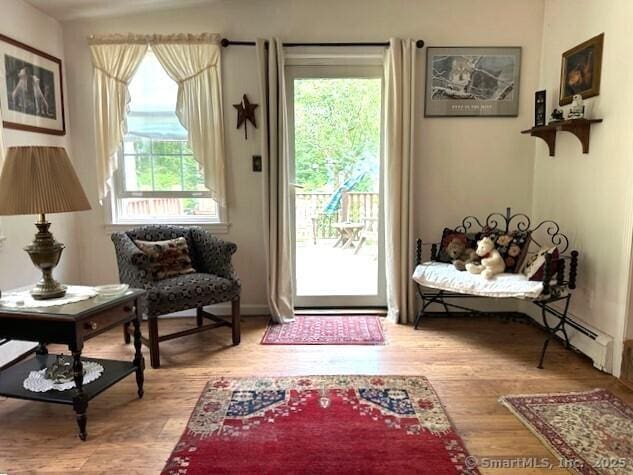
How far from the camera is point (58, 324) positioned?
77.4 inches

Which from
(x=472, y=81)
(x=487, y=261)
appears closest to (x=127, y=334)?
(x=487, y=261)

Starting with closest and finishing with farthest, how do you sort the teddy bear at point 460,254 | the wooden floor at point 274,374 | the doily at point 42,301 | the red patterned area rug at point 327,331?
the wooden floor at point 274,374, the doily at point 42,301, the red patterned area rug at point 327,331, the teddy bear at point 460,254

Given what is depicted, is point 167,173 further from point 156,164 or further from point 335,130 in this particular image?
point 335,130

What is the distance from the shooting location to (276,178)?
3.47 m

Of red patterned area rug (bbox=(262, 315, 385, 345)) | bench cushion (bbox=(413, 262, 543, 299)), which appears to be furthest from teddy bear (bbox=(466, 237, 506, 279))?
red patterned area rug (bbox=(262, 315, 385, 345))

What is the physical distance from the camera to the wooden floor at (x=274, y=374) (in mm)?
1914

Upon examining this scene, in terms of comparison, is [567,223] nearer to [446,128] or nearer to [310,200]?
[446,128]

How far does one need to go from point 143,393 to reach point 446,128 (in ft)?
9.63

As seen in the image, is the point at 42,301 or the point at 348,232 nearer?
the point at 42,301

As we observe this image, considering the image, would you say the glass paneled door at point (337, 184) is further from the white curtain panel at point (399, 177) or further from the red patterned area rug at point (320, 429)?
the red patterned area rug at point (320, 429)

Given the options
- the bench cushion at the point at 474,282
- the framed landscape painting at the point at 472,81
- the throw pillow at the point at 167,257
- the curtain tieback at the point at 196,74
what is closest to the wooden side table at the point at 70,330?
the throw pillow at the point at 167,257

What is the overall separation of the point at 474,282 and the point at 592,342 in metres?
0.79

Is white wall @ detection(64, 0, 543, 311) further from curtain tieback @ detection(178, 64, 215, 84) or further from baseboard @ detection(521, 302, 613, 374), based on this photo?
baseboard @ detection(521, 302, 613, 374)

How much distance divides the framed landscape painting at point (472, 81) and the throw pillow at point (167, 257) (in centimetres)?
223
